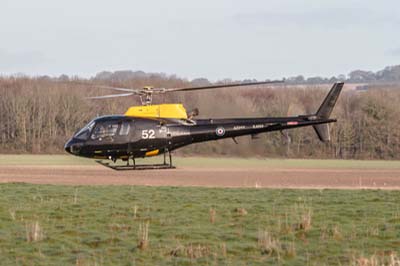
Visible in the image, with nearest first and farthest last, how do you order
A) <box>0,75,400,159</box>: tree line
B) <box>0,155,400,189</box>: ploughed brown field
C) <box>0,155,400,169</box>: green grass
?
<box>0,155,400,189</box>: ploughed brown field, <box>0,155,400,169</box>: green grass, <box>0,75,400,159</box>: tree line

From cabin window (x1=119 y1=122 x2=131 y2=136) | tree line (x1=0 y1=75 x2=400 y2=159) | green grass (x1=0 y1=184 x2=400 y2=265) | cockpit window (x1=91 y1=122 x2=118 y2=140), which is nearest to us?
green grass (x1=0 y1=184 x2=400 y2=265)

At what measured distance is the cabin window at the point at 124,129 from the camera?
1229 inches

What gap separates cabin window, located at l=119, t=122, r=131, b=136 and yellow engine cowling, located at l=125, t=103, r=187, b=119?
0.54 metres

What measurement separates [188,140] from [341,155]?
40.8 m

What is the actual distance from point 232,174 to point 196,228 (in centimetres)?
2897

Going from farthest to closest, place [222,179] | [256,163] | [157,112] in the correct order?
1. [256,163]
2. [222,179]
3. [157,112]

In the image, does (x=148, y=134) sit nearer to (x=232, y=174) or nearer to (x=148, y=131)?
(x=148, y=131)

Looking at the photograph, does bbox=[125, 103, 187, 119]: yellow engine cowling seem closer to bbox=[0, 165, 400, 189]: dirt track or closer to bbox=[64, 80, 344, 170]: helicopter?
bbox=[64, 80, 344, 170]: helicopter

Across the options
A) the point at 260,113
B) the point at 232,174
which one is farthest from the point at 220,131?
the point at 260,113

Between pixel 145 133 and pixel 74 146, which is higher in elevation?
pixel 145 133

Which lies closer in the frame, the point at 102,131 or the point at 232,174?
the point at 102,131

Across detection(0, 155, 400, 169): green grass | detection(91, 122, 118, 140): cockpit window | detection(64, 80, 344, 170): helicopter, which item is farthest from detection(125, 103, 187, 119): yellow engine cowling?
detection(0, 155, 400, 169): green grass

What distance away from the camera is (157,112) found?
31984 mm

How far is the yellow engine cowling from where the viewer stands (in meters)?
31.8
